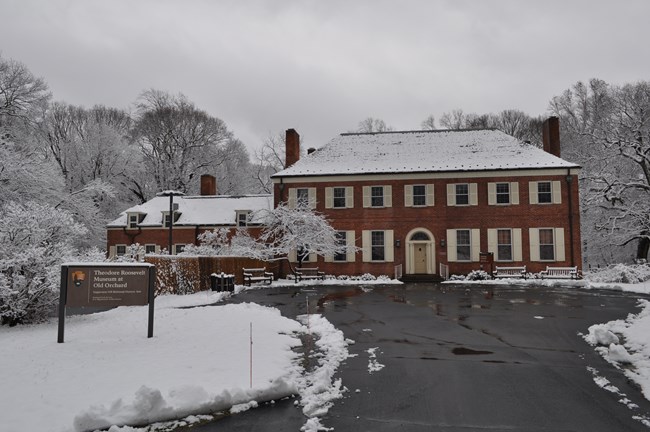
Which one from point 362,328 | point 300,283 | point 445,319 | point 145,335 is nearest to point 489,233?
point 300,283

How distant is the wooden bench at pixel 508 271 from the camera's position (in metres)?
28.1

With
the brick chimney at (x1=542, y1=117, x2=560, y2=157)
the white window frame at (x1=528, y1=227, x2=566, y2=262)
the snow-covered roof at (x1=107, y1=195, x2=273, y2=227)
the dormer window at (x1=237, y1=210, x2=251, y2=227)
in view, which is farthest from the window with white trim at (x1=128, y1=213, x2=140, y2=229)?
the brick chimney at (x1=542, y1=117, x2=560, y2=157)

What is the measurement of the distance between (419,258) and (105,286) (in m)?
23.4

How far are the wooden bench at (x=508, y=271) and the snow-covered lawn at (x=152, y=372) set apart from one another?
63.8 ft

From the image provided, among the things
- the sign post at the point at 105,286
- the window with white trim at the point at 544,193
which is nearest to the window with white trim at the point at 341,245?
the window with white trim at the point at 544,193

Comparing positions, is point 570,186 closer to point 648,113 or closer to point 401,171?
point 648,113

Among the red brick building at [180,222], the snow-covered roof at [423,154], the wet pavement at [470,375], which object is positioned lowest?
the wet pavement at [470,375]

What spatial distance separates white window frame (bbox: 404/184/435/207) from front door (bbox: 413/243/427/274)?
8.87 feet

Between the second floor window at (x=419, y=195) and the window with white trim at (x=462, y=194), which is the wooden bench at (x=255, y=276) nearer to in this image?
the second floor window at (x=419, y=195)

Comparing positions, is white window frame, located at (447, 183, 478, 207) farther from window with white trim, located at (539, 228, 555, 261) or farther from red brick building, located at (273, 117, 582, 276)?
window with white trim, located at (539, 228, 555, 261)

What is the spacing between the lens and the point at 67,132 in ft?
151

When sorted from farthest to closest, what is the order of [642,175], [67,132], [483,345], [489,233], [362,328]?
[67,132]
[642,175]
[489,233]
[362,328]
[483,345]

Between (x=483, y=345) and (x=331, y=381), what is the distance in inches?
164

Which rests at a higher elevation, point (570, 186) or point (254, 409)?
point (570, 186)
